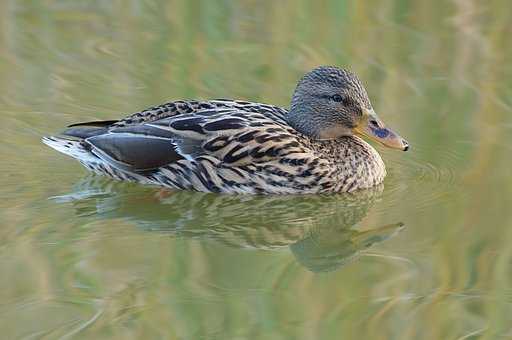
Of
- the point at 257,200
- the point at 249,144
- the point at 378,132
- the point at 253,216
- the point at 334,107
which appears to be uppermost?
the point at 334,107

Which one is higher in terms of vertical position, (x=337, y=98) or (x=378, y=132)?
(x=337, y=98)

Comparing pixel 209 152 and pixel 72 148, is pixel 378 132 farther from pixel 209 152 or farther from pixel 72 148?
pixel 72 148

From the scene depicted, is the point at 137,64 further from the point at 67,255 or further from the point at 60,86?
the point at 67,255

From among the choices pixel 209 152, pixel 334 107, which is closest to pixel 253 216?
pixel 209 152

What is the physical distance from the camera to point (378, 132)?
8.91 m

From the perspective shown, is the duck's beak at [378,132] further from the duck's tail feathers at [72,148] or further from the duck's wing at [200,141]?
the duck's tail feathers at [72,148]

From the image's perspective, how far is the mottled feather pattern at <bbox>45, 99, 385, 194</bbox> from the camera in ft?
28.4

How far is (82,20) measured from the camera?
11.8 meters

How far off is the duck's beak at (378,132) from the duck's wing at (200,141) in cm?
55

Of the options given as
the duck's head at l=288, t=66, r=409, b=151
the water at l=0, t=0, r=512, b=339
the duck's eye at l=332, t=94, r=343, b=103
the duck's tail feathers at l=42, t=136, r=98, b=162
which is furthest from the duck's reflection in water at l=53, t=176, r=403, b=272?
the duck's eye at l=332, t=94, r=343, b=103

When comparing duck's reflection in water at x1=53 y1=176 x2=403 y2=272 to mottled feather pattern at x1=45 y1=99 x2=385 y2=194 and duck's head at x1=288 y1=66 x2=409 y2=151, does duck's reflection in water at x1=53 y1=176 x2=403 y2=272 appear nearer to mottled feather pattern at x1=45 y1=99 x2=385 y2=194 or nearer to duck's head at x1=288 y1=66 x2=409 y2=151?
mottled feather pattern at x1=45 y1=99 x2=385 y2=194

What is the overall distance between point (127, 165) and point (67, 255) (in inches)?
61.8

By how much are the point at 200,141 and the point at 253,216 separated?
0.80m

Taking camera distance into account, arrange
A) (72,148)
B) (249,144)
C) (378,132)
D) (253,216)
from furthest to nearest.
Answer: (378,132), (72,148), (249,144), (253,216)
